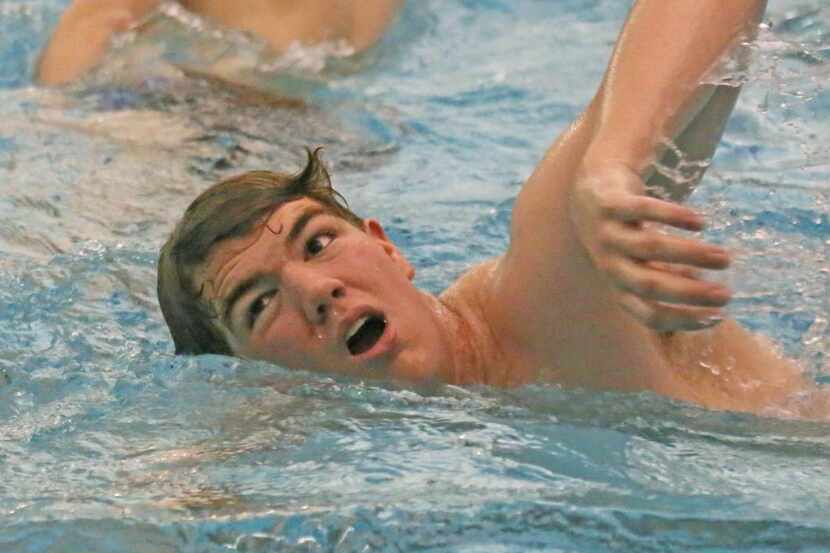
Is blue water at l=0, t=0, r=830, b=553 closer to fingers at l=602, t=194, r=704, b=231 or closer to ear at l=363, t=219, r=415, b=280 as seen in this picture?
ear at l=363, t=219, r=415, b=280

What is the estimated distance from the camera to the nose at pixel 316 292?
2408 mm

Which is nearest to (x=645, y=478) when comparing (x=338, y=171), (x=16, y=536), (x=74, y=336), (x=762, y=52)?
(x=762, y=52)

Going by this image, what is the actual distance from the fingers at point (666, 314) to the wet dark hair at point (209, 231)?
0.88m

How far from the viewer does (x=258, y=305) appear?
8.27 feet

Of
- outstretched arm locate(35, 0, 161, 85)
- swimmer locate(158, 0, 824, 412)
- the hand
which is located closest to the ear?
swimmer locate(158, 0, 824, 412)

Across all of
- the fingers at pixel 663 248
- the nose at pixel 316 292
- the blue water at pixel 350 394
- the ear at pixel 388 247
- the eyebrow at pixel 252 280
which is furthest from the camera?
the ear at pixel 388 247

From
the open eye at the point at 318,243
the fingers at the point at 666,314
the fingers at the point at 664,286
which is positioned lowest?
the open eye at the point at 318,243

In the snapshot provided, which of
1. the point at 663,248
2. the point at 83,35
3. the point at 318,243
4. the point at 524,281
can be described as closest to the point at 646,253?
the point at 663,248

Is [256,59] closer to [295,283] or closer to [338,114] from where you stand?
[338,114]

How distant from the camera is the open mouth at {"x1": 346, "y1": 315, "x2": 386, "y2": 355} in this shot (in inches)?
96.4

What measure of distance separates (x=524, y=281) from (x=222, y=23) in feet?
8.59

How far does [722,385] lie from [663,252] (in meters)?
0.85

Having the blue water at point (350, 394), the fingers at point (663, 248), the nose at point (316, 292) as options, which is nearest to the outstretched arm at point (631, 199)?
the fingers at point (663, 248)

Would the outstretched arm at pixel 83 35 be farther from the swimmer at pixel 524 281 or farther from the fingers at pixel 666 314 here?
the fingers at pixel 666 314
